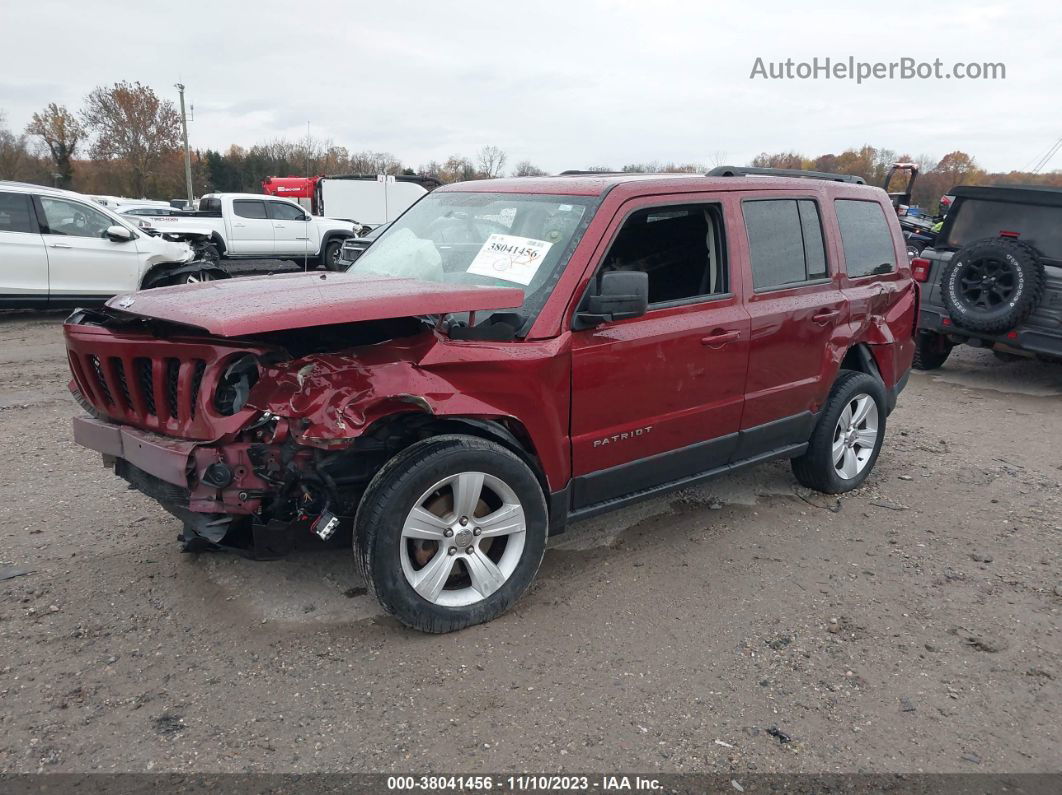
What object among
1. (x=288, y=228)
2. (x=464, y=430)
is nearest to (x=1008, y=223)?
(x=464, y=430)

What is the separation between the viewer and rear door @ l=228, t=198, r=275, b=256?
18.0m

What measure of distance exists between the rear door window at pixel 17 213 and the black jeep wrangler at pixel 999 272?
10.4 m

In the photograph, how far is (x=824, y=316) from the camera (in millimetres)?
4570

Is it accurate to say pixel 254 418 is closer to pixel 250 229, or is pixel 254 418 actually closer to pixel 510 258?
pixel 510 258

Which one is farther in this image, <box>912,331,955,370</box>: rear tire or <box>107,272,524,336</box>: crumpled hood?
<box>912,331,955,370</box>: rear tire

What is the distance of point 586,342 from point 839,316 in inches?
80.9

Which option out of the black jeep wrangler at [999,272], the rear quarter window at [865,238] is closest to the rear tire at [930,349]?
the black jeep wrangler at [999,272]

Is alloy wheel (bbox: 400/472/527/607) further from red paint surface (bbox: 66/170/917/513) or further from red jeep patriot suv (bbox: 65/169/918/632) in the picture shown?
red paint surface (bbox: 66/170/917/513)

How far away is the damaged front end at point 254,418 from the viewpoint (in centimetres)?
291

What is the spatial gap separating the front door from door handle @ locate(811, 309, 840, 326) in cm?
66

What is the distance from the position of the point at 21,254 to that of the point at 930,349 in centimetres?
1119

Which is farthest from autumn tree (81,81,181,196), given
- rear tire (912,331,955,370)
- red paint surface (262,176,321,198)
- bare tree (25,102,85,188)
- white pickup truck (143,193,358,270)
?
rear tire (912,331,955,370)

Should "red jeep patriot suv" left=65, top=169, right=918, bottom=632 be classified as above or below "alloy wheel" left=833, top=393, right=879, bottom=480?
above

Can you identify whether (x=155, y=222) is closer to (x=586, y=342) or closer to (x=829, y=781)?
(x=586, y=342)
